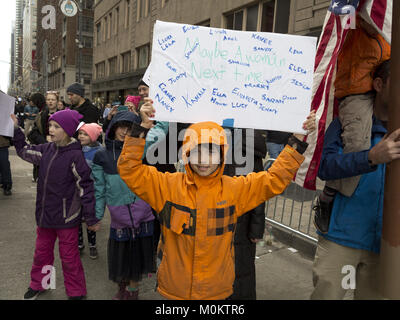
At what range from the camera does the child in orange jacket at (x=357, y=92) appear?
2.04m

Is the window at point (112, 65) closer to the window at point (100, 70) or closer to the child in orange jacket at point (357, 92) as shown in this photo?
the window at point (100, 70)

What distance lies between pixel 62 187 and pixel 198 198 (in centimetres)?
168

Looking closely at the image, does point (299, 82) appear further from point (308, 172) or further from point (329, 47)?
point (308, 172)

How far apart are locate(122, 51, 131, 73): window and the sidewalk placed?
23424mm

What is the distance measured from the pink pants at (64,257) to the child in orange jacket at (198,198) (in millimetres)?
1417

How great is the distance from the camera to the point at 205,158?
196 cm

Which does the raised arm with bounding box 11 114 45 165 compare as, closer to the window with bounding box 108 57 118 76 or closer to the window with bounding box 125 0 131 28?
the window with bounding box 125 0 131 28

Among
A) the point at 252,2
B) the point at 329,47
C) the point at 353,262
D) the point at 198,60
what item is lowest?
the point at 353,262

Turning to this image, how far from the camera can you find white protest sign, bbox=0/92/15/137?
2.98 m

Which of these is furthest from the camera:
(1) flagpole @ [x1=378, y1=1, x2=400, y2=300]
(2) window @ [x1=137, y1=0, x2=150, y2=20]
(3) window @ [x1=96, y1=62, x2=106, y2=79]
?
(3) window @ [x1=96, y1=62, x2=106, y2=79]

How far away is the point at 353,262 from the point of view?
212cm

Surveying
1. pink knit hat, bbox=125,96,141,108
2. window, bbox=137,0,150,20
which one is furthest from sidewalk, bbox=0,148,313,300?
window, bbox=137,0,150,20

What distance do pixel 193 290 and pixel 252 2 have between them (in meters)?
12.7
